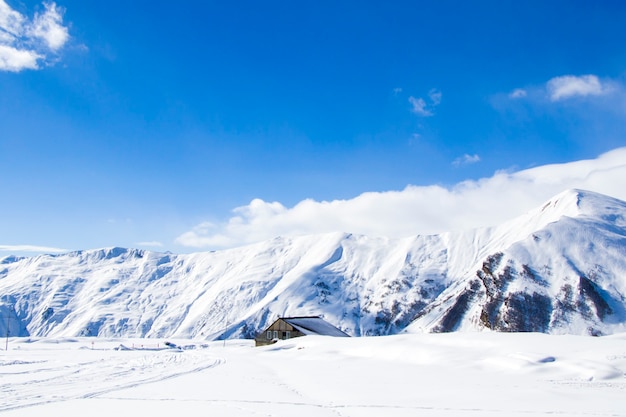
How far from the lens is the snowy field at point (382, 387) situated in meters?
15.8

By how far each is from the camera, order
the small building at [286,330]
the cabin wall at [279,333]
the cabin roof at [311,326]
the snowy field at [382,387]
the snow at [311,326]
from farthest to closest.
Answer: the snow at [311,326]
the cabin roof at [311,326]
the small building at [286,330]
the cabin wall at [279,333]
the snowy field at [382,387]

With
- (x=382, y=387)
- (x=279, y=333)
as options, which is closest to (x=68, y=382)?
(x=382, y=387)

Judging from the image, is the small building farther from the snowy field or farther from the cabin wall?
the snowy field

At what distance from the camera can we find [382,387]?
71.2 ft

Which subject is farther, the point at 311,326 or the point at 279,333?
the point at 311,326

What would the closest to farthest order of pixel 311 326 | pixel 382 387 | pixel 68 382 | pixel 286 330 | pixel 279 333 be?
pixel 382 387 < pixel 68 382 < pixel 286 330 < pixel 279 333 < pixel 311 326

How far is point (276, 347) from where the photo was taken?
2554 inches

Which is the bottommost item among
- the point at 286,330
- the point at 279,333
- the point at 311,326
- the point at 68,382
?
the point at 279,333

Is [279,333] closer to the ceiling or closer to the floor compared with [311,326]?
closer to the floor

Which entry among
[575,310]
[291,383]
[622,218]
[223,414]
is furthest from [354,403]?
[622,218]

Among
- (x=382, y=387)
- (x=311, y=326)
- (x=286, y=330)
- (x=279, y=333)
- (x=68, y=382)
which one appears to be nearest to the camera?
(x=382, y=387)

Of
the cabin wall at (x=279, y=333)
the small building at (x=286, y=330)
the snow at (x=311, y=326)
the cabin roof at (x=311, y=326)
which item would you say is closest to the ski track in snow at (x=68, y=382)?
the cabin wall at (x=279, y=333)

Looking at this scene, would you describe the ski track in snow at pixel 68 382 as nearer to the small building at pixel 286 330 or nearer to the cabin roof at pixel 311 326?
the small building at pixel 286 330

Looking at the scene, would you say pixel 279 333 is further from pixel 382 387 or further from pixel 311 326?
pixel 382 387
